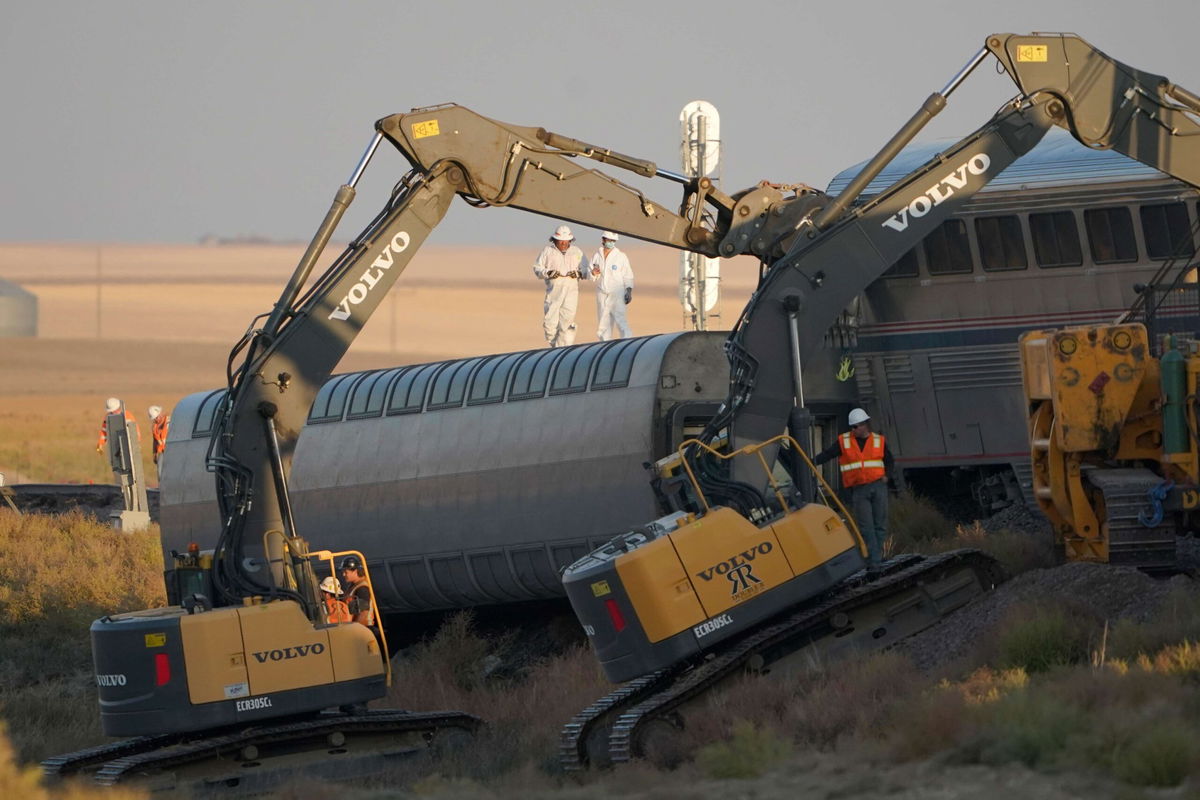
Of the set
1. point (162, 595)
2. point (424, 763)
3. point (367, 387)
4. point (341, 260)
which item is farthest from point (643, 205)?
point (162, 595)

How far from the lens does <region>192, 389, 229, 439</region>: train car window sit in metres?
27.9

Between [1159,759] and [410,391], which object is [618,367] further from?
[1159,759]

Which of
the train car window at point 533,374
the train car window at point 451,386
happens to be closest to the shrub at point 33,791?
the train car window at point 533,374

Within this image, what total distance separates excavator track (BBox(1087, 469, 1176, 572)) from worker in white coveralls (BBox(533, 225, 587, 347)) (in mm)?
13468

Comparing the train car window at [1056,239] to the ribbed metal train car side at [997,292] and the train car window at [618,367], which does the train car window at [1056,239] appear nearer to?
the ribbed metal train car side at [997,292]

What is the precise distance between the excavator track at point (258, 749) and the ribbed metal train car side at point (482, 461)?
4.21 meters

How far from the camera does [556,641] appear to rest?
2548 centimetres

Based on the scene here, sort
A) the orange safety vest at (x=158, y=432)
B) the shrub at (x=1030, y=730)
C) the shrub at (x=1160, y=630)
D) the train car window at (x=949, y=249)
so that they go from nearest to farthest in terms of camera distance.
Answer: the shrub at (x=1030, y=730), the shrub at (x=1160, y=630), the train car window at (x=949, y=249), the orange safety vest at (x=158, y=432)

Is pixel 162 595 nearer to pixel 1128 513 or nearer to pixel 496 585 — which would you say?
pixel 496 585

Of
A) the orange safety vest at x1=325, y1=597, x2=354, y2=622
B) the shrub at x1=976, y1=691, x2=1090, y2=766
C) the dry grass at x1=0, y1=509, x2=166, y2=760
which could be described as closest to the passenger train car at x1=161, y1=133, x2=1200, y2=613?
the dry grass at x1=0, y1=509, x2=166, y2=760

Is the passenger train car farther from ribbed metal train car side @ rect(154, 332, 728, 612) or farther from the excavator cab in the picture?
the excavator cab

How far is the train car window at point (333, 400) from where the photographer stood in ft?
90.5

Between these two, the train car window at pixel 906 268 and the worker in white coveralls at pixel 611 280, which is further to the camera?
the worker in white coveralls at pixel 611 280

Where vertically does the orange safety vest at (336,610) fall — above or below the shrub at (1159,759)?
above
